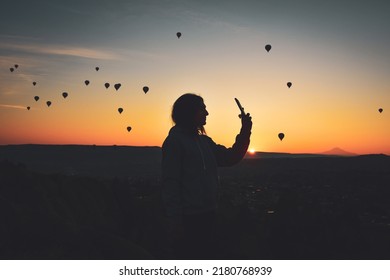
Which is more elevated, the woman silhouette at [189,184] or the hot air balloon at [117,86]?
the hot air balloon at [117,86]

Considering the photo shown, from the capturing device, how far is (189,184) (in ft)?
15.0

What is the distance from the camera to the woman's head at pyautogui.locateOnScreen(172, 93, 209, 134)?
4.81m

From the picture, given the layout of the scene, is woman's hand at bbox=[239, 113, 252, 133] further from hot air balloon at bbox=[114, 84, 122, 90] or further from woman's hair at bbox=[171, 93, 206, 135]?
hot air balloon at bbox=[114, 84, 122, 90]

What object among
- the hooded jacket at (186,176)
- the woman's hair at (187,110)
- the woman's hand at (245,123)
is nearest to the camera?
the hooded jacket at (186,176)

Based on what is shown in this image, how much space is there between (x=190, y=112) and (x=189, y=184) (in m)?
0.84

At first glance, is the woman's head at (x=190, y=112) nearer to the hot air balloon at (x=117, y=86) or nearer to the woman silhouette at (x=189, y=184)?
the woman silhouette at (x=189, y=184)

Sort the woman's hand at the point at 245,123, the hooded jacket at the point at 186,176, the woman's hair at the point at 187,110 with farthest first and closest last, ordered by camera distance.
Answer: the woman's hand at the point at 245,123
the woman's hair at the point at 187,110
the hooded jacket at the point at 186,176

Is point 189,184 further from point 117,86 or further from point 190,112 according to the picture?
point 117,86

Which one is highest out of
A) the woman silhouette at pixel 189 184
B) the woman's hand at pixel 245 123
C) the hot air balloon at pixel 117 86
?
the hot air balloon at pixel 117 86

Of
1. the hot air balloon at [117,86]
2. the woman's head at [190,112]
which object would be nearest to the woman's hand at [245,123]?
the woman's head at [190,112]

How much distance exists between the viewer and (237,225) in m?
12.3

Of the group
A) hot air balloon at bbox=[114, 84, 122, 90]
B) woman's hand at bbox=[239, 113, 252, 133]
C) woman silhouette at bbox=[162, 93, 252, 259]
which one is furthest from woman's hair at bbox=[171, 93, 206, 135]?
hot air balloon at bbox=[114, 84, 122, 90]

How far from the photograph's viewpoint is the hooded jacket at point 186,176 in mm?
4480

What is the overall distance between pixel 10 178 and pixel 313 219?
8725 mm
